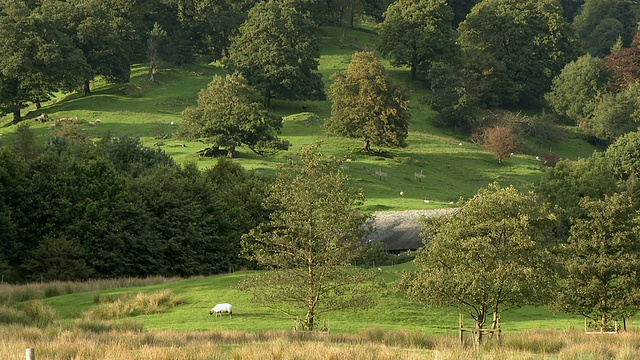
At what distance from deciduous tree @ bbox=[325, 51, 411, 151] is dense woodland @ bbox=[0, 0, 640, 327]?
232 millimetres

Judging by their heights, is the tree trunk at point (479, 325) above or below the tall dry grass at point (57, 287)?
above

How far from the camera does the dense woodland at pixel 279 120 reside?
49219 millimetres

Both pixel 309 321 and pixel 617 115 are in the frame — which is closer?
pixel 309 321

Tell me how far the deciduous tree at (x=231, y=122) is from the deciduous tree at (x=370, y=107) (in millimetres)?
8289

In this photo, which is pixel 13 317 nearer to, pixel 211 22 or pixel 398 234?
pixel 398 234

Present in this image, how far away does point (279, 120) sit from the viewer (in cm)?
10425

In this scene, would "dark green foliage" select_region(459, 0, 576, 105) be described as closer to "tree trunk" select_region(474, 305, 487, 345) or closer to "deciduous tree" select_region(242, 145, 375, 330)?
"deciduous tree" select_region(242, 145, 375, 330)

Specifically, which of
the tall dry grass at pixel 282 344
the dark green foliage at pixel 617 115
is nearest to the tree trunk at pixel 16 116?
the tall dry grass at pixel 282 344

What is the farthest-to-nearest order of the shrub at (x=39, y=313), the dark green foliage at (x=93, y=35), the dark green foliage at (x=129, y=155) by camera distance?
the dark green foliage at (x=93, y=35) < the dark green foliage at (x=129, y=155) < the shrub at (x=39, y=313)

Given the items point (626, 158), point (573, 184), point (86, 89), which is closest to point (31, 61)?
point (86, 89)

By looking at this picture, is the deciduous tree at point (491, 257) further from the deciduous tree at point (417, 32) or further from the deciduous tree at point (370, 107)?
the deciduous tree at point (417, 32)

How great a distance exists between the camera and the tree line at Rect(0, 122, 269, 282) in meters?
65.8

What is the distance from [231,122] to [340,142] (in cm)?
1684

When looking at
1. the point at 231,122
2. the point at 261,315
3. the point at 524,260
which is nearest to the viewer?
the point at 524,260
